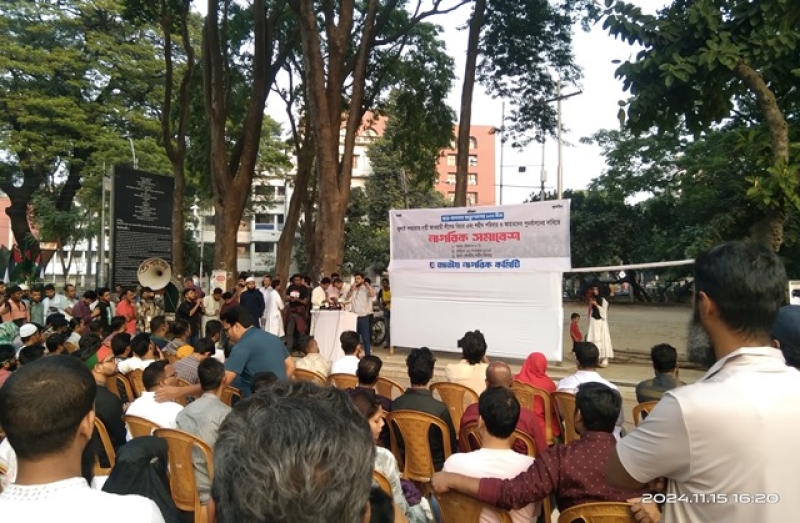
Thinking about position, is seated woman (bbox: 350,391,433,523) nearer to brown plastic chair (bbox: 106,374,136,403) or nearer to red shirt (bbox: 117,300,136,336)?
brown plastic chair (bbox: 106,374,136,403)

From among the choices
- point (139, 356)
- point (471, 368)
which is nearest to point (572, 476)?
point (471, 368)

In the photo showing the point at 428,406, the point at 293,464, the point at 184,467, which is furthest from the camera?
the point at 428,406

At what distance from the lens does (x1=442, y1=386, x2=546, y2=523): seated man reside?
2848 millimetres

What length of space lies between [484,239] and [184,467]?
805 cm

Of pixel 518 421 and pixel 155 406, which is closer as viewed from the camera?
pixel 518 421

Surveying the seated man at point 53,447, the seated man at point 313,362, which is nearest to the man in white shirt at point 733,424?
the seated man at point 53,447

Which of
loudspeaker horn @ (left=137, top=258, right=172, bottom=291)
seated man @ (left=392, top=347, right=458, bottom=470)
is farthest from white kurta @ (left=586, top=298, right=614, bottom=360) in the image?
loudspeaker horn @ (left=137, top=258, right=172, bottom=291)

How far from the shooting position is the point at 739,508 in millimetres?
1636

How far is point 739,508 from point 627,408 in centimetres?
729

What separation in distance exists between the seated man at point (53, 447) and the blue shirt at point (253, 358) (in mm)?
3271

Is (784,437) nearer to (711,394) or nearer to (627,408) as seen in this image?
(711,394)

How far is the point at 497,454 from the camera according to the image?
292cm

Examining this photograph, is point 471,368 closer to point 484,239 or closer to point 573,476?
point 573,476

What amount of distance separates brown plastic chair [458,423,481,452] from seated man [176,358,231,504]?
146 centimetres
